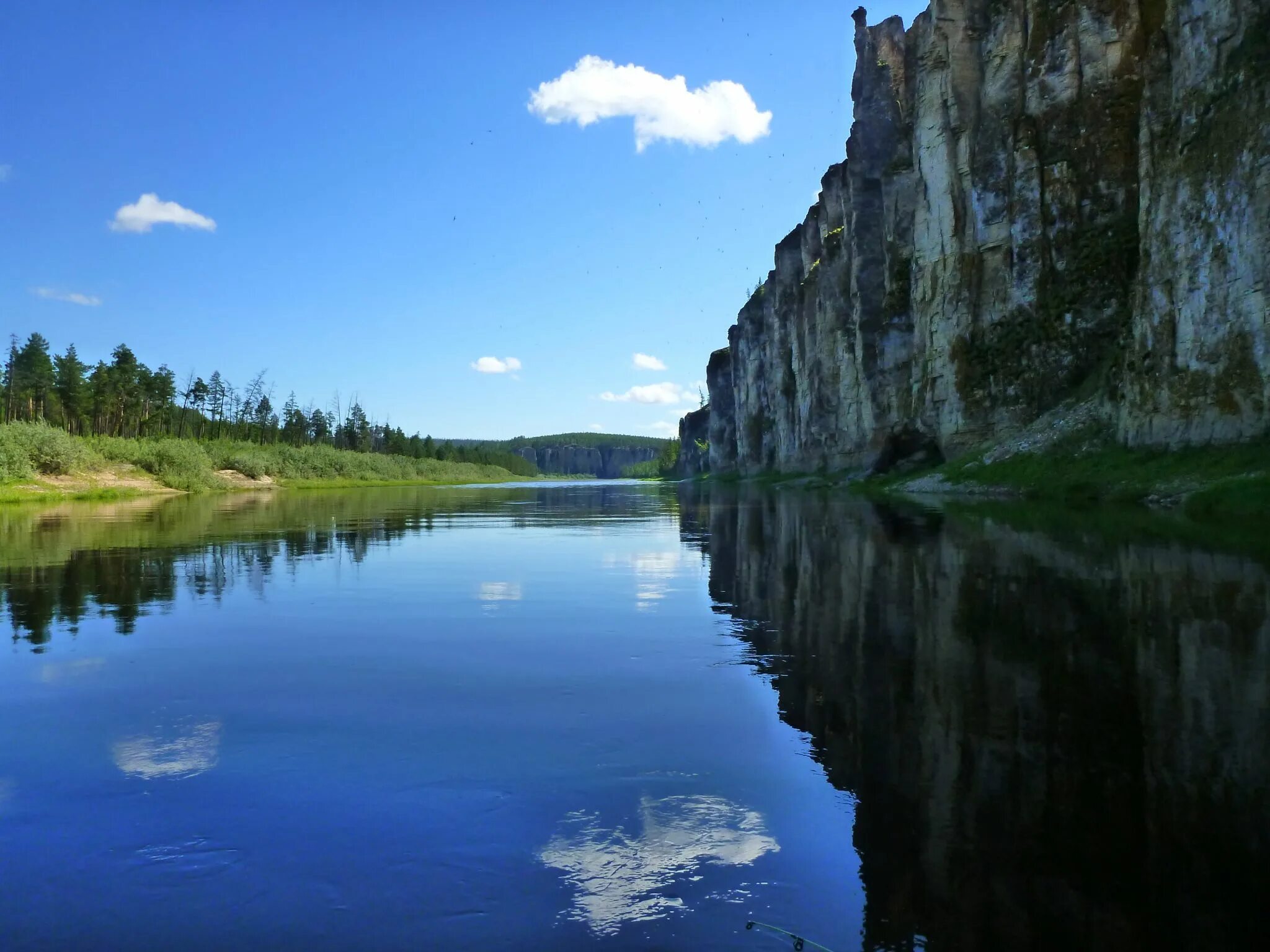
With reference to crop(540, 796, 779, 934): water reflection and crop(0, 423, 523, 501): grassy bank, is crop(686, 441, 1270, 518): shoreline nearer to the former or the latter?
crop(540, 796, 779, 934): water reflection

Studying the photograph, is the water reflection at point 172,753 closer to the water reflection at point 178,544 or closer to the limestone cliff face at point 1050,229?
the water reflection at point 178,544

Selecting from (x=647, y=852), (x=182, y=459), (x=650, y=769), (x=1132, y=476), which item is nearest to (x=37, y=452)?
(x=182, y=459)

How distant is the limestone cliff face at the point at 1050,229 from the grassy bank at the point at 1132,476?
1.16 m

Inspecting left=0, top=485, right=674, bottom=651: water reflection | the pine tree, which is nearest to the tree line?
the pine tree

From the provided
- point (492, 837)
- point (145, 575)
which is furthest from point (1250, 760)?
point (145, 575)

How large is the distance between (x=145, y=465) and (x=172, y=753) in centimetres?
9249

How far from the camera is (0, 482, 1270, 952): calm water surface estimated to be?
433 cm

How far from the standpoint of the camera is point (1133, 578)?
14.1 m

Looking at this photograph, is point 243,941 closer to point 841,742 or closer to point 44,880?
point 44,880

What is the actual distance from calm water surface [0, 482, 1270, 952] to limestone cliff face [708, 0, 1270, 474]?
2107 cm

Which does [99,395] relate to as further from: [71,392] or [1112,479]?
[1112,479]

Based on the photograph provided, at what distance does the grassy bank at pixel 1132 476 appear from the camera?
25.3 metres

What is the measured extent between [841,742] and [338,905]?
380 cm

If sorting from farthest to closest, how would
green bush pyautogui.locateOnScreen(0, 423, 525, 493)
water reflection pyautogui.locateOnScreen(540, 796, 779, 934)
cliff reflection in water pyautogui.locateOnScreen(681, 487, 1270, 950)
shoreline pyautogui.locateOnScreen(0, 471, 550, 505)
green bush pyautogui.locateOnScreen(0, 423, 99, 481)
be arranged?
green bush pyautogui.locateOnScreen(0, 423, 525, 493)
green bush pyautogui.locateOnScreen(0, 423, 99, 481)
shoreline pyautogui.locateOnScreen(0, 471, 550, 505)
water reflection pyautogui.locateOnScreen(540, 796, 779, 934)
cliff reflection in water pyautogui.locateOnScreen(681, 487, 1270, 950)
